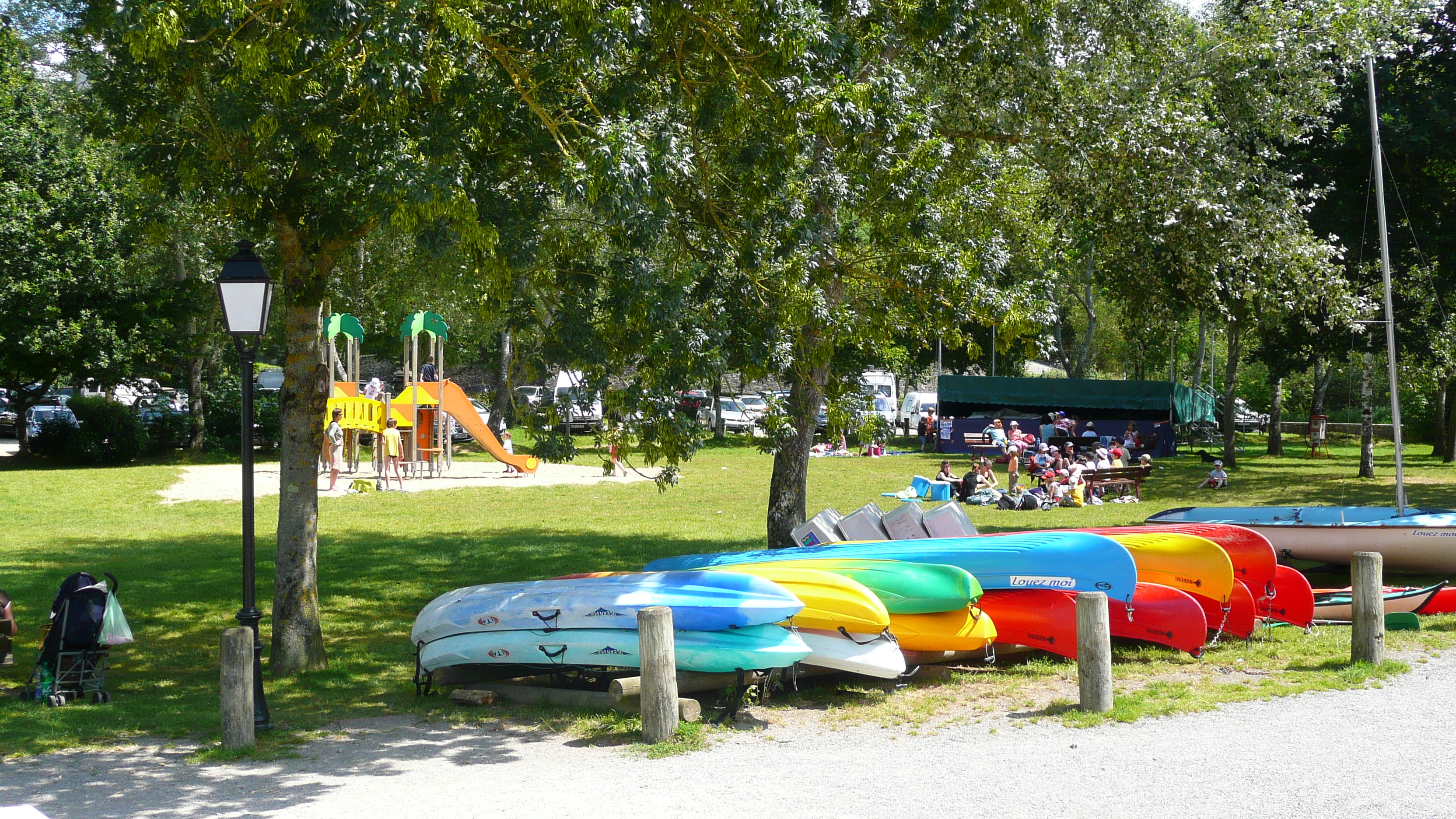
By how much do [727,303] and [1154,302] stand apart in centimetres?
899

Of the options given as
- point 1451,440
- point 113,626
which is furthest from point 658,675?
point 1451,440

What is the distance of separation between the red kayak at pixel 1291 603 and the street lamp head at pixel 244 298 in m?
8.18

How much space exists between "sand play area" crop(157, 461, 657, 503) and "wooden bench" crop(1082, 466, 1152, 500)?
25.5ft

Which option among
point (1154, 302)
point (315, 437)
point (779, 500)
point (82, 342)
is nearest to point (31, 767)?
point (315, 437)

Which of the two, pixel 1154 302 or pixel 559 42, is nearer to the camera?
pixel 559 42

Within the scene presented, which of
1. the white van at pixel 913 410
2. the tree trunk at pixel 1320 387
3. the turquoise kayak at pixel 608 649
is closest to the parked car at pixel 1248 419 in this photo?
the tree trunk at pixel 1320 387

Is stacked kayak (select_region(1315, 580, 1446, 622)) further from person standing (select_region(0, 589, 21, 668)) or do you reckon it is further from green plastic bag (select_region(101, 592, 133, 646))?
person standing (select_region(0, 589, 21, 668))

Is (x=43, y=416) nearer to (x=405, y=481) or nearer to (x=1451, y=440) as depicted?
(x=405, y=481)

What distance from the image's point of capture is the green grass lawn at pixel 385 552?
25.7 feet

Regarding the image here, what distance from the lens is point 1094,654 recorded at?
273 inches

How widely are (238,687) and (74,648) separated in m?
2.19

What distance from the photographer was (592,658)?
7465 millimetres

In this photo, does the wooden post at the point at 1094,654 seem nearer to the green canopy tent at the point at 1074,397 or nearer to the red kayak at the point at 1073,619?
the red kayak at the point at 1073,619

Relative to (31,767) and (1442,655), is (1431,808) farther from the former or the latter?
(31,767)
